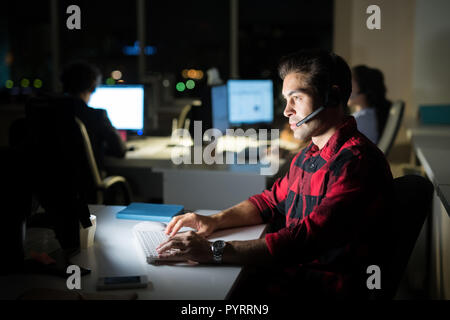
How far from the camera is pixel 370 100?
11.2ft

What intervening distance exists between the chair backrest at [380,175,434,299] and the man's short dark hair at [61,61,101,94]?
252 centimetres

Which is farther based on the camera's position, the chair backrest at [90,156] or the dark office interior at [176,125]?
the chair backrest at [90,156]

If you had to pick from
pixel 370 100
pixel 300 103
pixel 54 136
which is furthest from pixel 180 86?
pixel 54 136

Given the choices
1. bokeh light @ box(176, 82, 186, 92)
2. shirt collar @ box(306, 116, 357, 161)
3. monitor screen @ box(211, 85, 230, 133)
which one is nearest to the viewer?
shirt collar @ box(306, 116, 357, 161)

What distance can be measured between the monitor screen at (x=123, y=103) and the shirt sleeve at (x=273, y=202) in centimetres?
226

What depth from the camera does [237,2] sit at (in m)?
5.70

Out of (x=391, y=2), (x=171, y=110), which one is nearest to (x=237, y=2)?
(x=171, y=110)

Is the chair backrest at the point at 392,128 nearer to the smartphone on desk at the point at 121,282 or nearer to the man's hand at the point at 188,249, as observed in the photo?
the man's hand at the point at 188,249

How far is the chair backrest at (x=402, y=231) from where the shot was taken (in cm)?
141

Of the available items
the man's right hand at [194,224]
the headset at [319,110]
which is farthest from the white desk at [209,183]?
the headset at [319,110]

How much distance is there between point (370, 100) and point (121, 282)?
8.42ft

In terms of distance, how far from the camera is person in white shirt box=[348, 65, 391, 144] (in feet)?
11.0

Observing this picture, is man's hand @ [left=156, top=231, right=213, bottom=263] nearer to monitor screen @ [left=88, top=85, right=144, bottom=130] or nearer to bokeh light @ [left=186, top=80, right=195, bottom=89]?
monitor screen @ [left=88, top=85, right=144, bottom=130]

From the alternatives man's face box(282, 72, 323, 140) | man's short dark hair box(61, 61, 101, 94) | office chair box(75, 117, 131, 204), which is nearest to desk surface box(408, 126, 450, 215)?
man's face box(282, 72, 323, 140)
